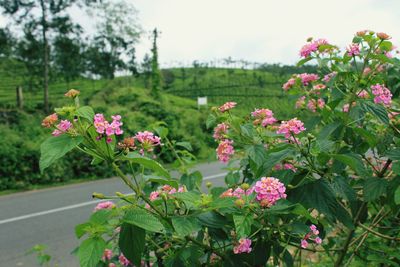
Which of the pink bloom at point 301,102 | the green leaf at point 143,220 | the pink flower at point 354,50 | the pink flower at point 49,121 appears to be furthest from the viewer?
the pink bloom at point 301,102

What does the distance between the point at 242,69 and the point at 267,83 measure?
425 cm

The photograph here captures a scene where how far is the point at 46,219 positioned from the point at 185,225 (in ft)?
18.7

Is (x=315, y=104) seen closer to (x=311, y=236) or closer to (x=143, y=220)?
(x=311, y=236)

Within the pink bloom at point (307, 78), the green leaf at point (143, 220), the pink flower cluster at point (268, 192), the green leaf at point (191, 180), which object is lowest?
the green leaf at point (191, 180)

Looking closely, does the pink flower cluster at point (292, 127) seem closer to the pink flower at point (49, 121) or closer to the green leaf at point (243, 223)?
the green leaf at point (243, 223)

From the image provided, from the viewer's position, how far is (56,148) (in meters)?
1.01

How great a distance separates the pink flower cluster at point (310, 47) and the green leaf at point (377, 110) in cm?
43

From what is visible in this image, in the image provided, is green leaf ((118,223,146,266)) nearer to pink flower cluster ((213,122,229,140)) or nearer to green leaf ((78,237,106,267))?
green leaf ((78,237,106,267))

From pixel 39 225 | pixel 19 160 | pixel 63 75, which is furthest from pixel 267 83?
pixel 39 225

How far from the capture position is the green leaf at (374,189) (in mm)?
1329

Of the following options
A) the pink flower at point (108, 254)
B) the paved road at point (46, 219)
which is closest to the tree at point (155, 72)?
the paved road at point (46, 219)

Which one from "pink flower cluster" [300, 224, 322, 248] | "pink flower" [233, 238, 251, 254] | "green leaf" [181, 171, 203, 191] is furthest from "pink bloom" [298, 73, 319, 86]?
"pink flower" [233, 238, 251, 254]

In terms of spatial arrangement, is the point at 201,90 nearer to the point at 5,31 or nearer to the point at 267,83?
the point at 267,83

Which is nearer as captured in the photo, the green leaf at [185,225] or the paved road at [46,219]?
the green leaf at [185,225]
